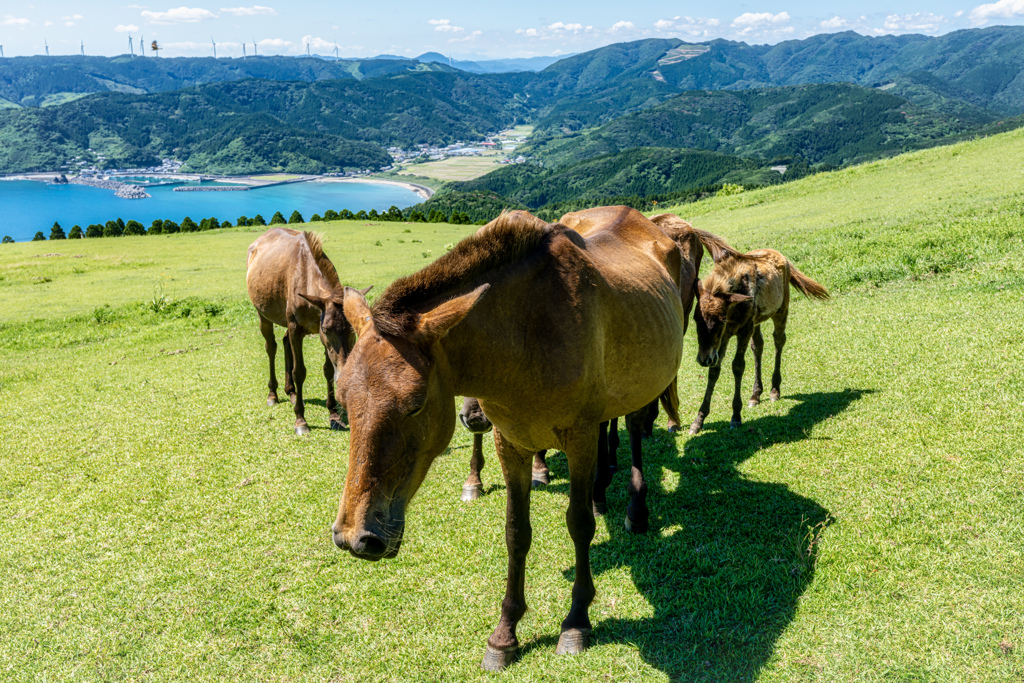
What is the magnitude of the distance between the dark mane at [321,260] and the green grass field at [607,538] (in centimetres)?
259

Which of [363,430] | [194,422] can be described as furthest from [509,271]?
[194,422]

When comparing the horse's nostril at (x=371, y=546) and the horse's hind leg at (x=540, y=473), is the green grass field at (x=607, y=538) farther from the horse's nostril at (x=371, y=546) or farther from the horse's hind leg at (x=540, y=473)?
the horse's nostril at (x=371, y=546)

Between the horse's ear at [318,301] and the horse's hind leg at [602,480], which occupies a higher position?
the horse's ear at [318,301]

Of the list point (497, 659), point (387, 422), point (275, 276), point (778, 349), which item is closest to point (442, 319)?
point (387, 422)

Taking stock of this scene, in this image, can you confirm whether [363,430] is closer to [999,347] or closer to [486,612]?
[486,612]

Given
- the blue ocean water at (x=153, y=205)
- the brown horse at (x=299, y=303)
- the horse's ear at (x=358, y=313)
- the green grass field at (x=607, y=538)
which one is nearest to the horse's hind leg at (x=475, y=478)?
the green grass field at (x=607, y=538)

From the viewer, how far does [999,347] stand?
8.39 meters

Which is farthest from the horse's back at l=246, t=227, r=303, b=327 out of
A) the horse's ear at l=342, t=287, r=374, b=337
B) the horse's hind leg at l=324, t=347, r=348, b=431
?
the horse's ear at l=342, t=287, r=374, b=337

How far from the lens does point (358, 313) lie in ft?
10.8

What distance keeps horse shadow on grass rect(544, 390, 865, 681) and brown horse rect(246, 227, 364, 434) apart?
14.5 ft

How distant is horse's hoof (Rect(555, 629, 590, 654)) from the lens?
440 cm

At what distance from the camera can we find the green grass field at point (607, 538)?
4309 mm

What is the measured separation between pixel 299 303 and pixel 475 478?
446cm

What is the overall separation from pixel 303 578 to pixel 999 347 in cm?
957
